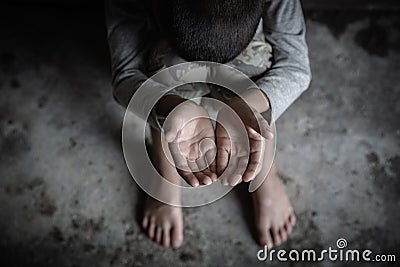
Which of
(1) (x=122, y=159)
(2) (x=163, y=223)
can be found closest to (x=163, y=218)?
(2) (x=163, y=223)

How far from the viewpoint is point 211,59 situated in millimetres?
783

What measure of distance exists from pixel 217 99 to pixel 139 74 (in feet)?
0.50

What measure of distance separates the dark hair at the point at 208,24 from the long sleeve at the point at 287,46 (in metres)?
0.17

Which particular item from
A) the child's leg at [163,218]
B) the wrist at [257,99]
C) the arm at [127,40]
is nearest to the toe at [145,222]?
the child's leg at [163,218]

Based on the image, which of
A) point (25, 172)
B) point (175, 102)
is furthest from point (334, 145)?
point (25, 172)

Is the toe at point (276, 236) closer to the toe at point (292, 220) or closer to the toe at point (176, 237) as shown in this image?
the toe at point (292, 220)

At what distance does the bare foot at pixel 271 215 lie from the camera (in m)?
1.01

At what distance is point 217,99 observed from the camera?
937mm

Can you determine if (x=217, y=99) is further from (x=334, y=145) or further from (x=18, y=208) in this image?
(x=18, y=208)

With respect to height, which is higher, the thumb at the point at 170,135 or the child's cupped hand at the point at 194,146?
the thumb at the point at 170,135

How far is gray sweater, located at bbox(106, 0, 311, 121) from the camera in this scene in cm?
93

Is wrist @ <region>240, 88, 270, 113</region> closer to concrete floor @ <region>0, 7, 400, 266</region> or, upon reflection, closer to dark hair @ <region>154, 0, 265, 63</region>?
dark hair @ <region>154, 0, 265, 63</region>

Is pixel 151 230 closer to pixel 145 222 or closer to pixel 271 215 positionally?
pixel 145 222

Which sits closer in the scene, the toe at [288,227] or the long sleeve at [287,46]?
the long sleeve at [287,46]
